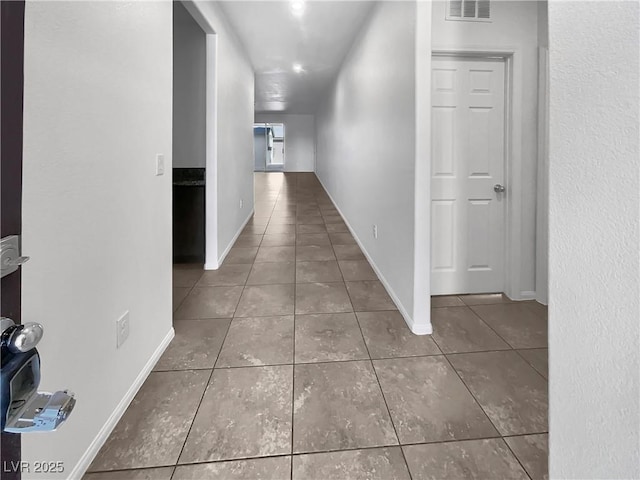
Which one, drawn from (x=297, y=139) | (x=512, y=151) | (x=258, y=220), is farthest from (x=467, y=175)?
(x=297, y=139)

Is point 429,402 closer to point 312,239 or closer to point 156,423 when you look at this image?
point 156,423

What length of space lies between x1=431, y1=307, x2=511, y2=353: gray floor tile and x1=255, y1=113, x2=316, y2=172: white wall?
1026 cm

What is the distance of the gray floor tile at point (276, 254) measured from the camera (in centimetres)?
380

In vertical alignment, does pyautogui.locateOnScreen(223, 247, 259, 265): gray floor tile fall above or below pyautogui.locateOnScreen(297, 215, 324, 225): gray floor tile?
below

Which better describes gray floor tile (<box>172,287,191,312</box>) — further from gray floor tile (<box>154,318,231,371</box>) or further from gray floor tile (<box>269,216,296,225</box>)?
gray floor tile (<box>269,216,296,225</box>)

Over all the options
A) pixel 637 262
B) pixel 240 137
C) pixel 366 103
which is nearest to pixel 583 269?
pixel 637 262

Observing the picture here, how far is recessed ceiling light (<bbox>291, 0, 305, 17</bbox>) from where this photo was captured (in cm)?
320

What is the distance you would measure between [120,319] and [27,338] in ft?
3.62

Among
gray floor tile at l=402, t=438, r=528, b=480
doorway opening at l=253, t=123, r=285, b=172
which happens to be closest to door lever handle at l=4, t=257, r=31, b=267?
gray floor tile at l=402, t=438, r=528, b=480

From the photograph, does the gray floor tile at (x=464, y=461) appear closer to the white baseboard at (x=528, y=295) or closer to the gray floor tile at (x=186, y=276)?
the white baseboard at (x=528, y=295)

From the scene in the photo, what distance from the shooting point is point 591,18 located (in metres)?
0.59

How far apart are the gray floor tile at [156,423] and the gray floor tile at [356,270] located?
5.86ft

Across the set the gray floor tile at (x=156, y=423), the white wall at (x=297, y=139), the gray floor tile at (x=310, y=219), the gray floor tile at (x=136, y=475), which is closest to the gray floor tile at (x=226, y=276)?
the gray floor tile at (x=156, y=423)

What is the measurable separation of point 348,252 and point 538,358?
242 cm
